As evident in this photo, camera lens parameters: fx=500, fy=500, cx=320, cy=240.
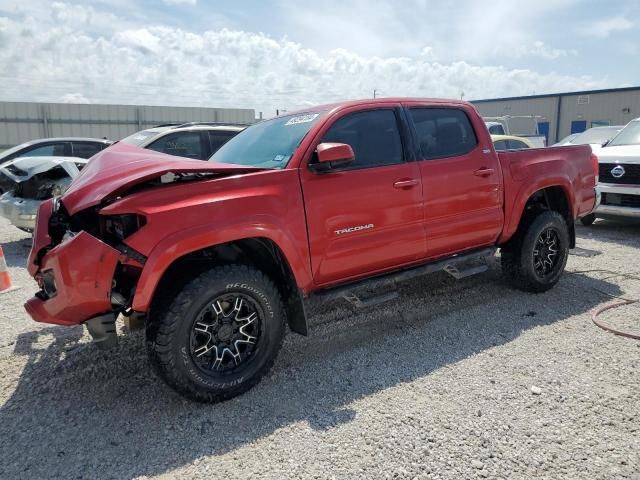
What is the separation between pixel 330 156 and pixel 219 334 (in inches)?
55.4

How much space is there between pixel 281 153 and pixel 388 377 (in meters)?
1.83

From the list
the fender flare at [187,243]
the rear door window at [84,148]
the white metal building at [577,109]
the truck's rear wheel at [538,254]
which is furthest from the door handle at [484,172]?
the white metal building at [577,109]

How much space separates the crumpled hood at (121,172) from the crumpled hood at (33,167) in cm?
415

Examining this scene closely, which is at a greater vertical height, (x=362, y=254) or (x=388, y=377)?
(x=362, y=254)

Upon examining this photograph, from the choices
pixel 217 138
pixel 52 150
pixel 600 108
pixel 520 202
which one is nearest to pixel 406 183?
pixel 520 202

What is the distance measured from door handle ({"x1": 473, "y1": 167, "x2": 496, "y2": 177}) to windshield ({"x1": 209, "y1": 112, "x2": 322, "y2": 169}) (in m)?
1.60

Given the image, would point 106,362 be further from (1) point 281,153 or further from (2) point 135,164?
(1) point 281,153

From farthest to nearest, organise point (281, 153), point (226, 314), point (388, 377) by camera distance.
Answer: point (281, 153) < point (388, 377) < point (226, 314)

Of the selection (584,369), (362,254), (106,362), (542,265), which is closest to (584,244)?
(542,265)

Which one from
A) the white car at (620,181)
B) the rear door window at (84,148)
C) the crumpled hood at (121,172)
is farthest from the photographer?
the rear door window at (84,148)

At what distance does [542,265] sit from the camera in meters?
5.27

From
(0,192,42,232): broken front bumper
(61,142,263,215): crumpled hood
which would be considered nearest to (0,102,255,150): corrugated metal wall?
(0,192,42,232): broken front bumper

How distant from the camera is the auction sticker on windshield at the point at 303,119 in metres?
3.96

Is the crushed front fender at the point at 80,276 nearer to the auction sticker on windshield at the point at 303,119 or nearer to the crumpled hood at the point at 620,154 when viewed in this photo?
the auction sticker on windshield at the point at 303,119
